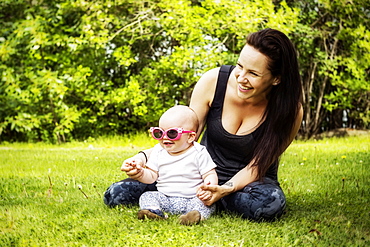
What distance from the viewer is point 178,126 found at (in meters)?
3.03

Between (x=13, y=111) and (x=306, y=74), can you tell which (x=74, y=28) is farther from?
(x=306, y=74)

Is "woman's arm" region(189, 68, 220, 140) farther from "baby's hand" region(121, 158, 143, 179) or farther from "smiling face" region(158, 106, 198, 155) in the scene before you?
"baby's hand" region(121, 158, 143, 179)

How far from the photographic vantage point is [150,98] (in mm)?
9523

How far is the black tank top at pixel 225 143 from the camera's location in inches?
126

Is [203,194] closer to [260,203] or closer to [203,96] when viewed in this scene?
[260,203]

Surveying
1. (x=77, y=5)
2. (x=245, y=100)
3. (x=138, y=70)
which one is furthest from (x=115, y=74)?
(x=245, y=100)

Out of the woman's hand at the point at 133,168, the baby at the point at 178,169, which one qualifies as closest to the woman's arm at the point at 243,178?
the baby at the point at 178,169

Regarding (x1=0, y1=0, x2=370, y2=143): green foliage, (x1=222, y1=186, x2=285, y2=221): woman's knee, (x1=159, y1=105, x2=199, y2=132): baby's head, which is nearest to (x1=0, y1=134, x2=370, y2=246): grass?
(x1=222, y1=186, x2=285, y2=221): woman's knee

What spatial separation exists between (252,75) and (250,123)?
0.42 metres

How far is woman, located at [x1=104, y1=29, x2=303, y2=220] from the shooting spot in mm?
2953

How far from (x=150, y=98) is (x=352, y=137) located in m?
4.26

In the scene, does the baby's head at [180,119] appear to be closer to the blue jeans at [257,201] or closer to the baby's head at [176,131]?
the baby's head at [176,131]

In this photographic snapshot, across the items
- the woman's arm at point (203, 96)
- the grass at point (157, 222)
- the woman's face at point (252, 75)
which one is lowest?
the grass at point (157, 222)

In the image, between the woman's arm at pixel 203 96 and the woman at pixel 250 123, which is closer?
the woman at pixel 250 123
